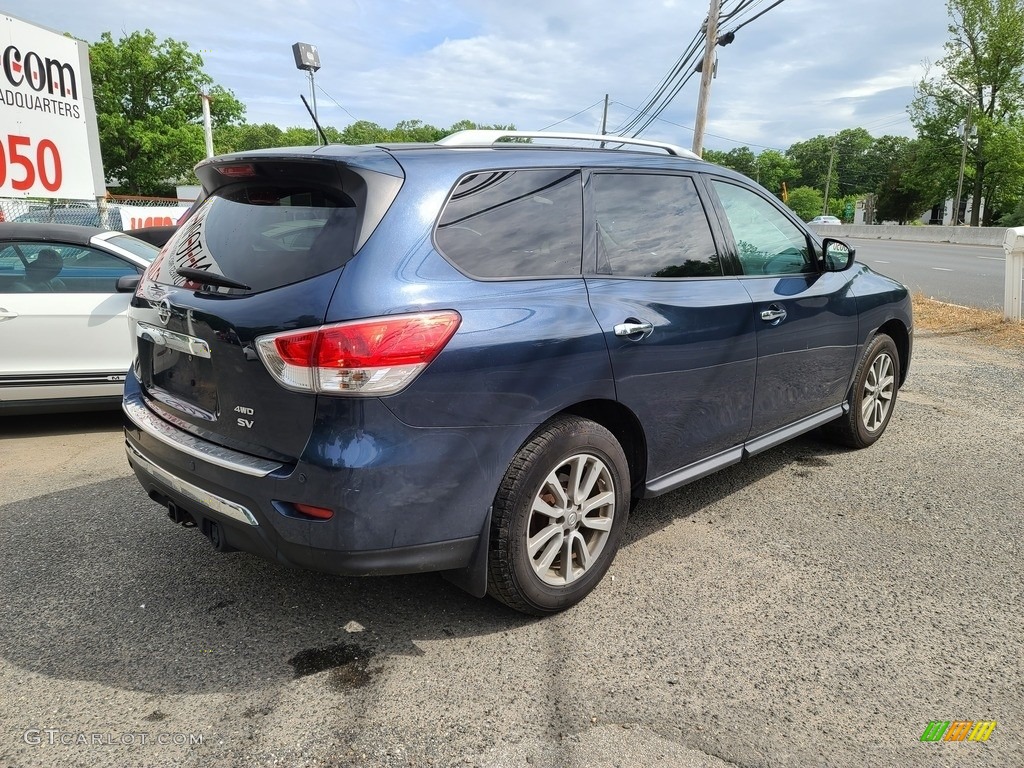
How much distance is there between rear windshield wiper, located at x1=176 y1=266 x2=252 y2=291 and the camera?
2.61 metres

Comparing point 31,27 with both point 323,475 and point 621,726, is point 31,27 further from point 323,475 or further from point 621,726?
point 621,726

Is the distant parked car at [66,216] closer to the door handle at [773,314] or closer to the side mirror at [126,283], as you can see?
the side mirror at [126,283]

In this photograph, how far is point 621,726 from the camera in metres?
2.35

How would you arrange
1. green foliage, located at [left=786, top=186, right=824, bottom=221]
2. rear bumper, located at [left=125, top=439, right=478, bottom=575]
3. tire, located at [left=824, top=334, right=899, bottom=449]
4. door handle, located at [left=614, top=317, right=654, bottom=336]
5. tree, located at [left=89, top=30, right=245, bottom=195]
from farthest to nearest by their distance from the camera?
1. green foliage, located at [left=786, top=186, right=824, bottom=221]
2. tree, located at [left=89, top=30, right=245, bottom=195]
3. tire, located at [left=824, top=334, right=899, bottom=449]
4. door handle, located at [left=614, top=317, right=654, bottom=336]
5. rear bumper, located at [left=125, top=439, right=478, bottom=575]

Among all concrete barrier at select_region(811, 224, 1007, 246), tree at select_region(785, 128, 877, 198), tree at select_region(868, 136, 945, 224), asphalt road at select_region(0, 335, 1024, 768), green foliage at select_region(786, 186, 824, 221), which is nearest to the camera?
asphalt road at select_region(0, 335, 1024, 768)

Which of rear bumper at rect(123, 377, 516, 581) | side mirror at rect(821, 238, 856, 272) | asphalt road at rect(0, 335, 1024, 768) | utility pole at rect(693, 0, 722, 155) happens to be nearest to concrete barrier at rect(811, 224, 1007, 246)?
utility pole at rect(693, 0, 722, 155)

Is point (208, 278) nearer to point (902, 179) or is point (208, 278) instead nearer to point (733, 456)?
point (733, 456)

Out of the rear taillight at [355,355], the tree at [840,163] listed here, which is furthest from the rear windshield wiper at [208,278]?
the tree at [840,163]

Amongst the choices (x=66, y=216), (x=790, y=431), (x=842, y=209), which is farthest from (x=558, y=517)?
(x=842, y=209)

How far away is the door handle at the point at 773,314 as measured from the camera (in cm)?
373

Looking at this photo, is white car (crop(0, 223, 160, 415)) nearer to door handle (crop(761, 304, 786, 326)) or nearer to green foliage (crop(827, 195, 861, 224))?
door handle (crop(761, 304, 786, 326))

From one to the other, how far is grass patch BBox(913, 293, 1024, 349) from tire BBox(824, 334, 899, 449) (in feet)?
14.4

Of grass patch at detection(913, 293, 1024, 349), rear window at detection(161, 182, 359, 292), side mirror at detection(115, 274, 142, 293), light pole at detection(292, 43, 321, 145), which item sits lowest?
grass patch at detection(913, 293, 1024, 349)

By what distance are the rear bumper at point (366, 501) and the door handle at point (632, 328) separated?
72cm
